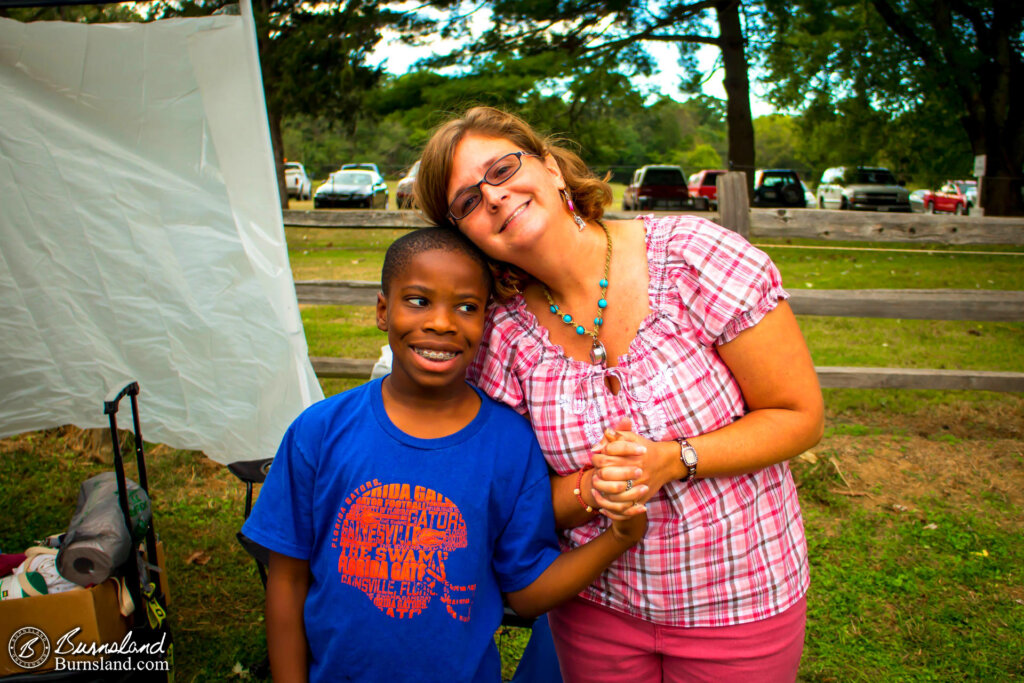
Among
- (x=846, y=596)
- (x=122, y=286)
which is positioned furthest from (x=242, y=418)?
(x=846, y=596)

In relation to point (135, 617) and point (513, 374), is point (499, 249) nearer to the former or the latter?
point (513, 374)

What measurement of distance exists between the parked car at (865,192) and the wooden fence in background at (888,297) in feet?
64.7

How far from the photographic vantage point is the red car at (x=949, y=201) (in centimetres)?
2475

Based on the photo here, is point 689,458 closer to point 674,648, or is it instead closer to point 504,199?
point 674,648

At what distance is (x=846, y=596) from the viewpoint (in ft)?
11.0

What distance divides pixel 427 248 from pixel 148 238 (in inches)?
71.6

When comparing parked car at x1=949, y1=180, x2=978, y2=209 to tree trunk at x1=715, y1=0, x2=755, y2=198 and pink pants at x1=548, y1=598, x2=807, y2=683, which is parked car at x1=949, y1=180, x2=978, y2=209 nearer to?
tree trunk at x1=715, y1=0, x2=755, y2=198

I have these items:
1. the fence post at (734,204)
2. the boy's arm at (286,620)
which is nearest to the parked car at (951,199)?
the fence post at (734,204)

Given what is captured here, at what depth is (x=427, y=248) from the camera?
1.59m

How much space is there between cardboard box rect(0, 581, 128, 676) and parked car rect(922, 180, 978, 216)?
2732 cm

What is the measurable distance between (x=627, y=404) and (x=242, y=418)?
81.5 inches

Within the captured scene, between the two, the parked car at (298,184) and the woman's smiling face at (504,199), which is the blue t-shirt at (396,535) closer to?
the woman's smiling face at (504,199)

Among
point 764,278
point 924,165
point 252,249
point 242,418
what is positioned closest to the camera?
point 764,278

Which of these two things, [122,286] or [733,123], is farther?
[733,123]
